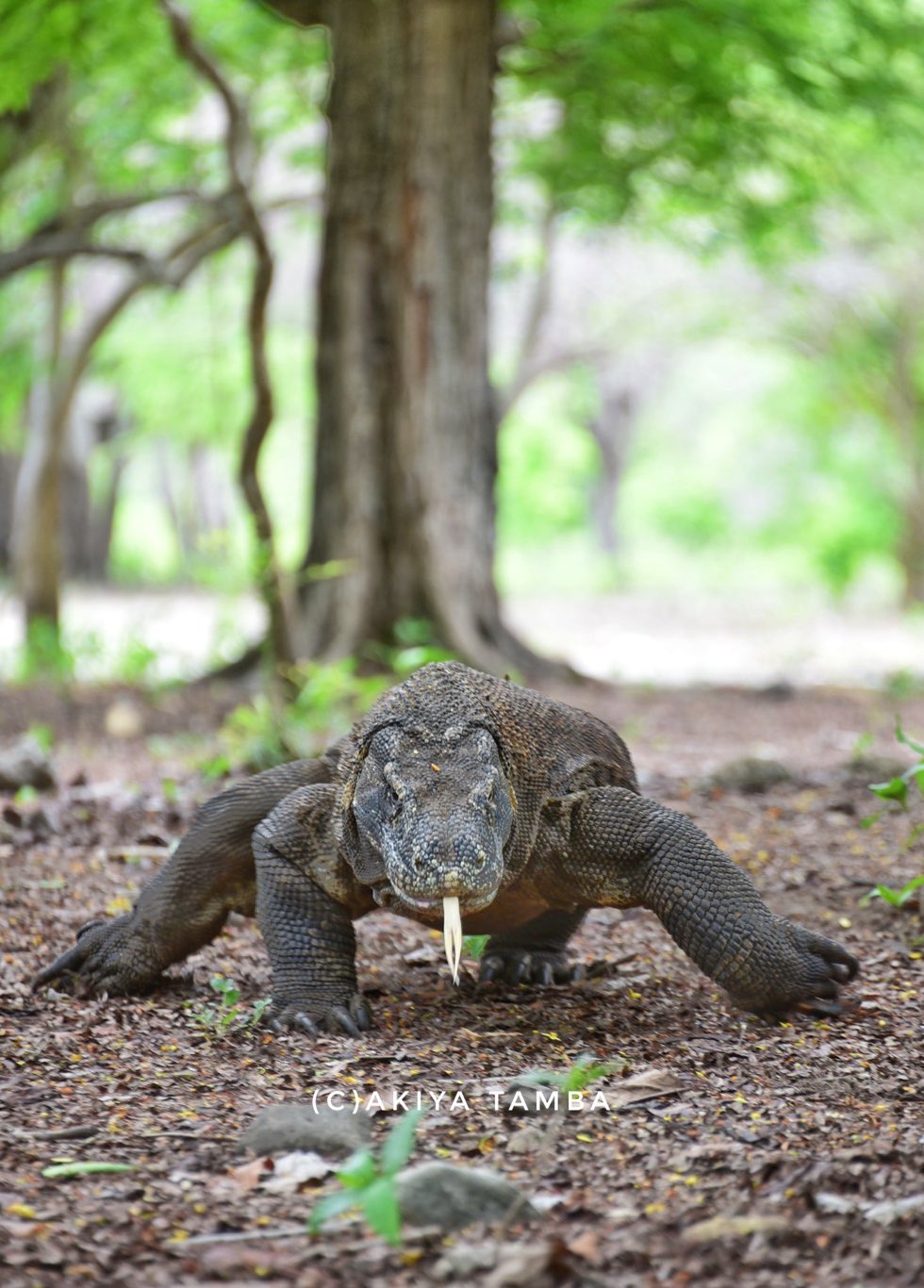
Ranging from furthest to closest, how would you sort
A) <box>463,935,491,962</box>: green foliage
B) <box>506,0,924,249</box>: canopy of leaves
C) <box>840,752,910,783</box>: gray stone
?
<box>506,0,924,249</box>: canopy of leaves, <box>840,752,910,783</box>: gray stone, <box>463,935,491,962</box>: green foliage

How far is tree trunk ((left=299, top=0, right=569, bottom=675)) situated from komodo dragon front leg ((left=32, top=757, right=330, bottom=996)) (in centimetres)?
423

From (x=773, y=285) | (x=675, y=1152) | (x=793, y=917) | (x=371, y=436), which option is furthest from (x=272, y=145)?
(x=675, y=1152)

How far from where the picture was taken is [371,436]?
7707 mm

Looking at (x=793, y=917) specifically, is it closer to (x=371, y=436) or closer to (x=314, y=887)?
(x=314, y=887)

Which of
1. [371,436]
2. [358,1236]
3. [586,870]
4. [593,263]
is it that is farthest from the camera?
[593,263]

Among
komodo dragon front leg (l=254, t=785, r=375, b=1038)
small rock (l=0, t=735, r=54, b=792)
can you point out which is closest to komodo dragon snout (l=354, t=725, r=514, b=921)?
komodo dragon front leg (l=254, t=785, r=375, b=1038)

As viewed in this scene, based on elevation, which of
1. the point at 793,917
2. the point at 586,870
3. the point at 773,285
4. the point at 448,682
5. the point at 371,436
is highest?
the point at 773,285

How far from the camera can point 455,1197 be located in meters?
1.95

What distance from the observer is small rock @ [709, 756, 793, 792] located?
17.3 ft

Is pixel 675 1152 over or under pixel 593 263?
under

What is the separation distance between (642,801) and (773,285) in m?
18.1

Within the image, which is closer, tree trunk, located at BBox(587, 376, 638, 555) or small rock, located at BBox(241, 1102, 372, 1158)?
small rock, located at BBox(241, 1102, 372, 1158)

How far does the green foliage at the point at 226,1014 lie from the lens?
2854 mm

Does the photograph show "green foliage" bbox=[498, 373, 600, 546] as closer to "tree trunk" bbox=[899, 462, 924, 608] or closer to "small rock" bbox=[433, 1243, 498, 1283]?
"tree trunk" bbox=[899, 462, 924, 608]
